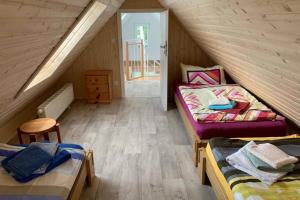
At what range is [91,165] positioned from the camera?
259cm

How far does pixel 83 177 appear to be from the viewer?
2.36 meters

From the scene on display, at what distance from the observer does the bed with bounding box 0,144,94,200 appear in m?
1.82

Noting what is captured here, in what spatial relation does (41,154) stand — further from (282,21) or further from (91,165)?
(282,21)

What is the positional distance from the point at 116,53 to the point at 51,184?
3331mm

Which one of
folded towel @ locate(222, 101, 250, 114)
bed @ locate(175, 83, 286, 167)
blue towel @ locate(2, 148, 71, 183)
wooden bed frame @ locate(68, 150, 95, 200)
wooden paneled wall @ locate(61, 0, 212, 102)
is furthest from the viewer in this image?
wooden paneled wall @ locate(61, 0, 212, 102)

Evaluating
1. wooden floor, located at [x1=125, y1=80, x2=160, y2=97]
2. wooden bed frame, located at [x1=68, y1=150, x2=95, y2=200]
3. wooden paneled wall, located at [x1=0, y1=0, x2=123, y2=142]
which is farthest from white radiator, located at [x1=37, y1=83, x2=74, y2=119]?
wooden bed frame, located at [x1=68, y1=150, x2=95, y2=200]

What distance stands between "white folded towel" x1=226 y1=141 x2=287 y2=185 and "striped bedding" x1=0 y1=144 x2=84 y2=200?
126 cm

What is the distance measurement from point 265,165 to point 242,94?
1.89m

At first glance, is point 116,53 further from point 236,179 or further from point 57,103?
point 236,179

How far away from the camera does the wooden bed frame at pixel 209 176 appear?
203 cm

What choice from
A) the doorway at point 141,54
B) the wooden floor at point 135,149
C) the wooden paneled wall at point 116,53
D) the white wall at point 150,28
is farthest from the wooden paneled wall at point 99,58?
the white wall at point 150,28

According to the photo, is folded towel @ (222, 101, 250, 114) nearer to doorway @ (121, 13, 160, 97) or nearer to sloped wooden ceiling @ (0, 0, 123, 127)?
sloped wooden ceiling @ (0, 0, 123, 127)

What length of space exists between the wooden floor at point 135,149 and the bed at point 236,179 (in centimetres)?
37

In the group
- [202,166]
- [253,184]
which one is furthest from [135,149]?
[253,184]
